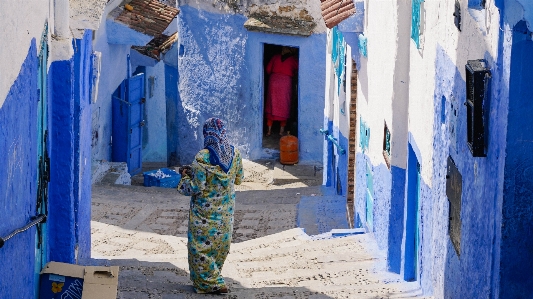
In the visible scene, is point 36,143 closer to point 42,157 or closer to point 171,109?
point 42,157

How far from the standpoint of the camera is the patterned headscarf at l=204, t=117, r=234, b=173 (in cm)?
798

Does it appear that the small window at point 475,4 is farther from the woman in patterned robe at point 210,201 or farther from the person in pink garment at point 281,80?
the person in pink garment at point 281,80

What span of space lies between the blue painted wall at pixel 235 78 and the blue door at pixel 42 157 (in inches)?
442

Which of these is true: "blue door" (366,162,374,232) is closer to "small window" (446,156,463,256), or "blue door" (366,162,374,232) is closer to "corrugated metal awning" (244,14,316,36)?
"small window" (446,156,463,256)

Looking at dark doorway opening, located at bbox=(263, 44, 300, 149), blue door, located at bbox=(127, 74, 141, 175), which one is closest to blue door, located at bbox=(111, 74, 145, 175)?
blue door, located at bbox=(127, 74, 141, 175)

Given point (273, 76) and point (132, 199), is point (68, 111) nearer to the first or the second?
point (132, 199)

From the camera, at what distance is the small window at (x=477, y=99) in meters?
5.41

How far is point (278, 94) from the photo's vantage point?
18.8 meters

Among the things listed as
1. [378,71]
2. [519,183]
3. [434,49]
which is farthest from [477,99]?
[378,71]

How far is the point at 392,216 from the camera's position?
30.1 ft

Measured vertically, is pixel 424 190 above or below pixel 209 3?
below

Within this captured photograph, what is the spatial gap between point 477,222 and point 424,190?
218 centimetres

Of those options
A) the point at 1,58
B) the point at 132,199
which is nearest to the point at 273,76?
the point at 132,199

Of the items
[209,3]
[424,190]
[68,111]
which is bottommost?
[424,190]
